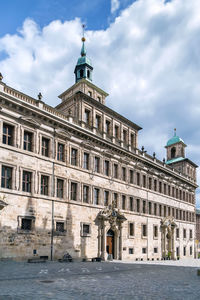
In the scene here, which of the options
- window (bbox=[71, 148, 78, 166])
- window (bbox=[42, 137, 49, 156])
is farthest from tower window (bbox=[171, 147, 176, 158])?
window (bbox=[42, 137, 49, 156])

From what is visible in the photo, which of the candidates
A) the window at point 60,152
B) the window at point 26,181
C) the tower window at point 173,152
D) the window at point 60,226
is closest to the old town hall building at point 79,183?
the window at point 26,181

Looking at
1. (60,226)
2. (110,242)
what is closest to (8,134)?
(60,226)

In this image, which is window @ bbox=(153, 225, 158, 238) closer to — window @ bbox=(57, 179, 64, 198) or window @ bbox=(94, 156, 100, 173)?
window @ bbox=(94, 156, 100, 173)

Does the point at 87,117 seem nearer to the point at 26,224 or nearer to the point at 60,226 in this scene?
the point at 60,226

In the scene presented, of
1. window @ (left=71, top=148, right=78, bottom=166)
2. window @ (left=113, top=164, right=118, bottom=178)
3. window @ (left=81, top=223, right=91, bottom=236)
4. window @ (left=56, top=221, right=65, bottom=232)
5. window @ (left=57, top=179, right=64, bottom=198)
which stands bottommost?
window @ (left=81, top=223, right=91, bottom=236)

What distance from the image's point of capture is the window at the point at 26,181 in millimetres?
26578

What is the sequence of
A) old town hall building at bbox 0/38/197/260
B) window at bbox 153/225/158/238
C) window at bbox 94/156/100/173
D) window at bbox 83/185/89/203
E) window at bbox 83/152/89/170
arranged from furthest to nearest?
window at bbox 153/225/158/238, window at bbox 94/156/100/173, window at bbox 83/152/89/170, window at bbox 83/185/89/203, old town hall building at bbox 0/38/197/260

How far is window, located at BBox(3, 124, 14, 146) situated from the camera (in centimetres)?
2583

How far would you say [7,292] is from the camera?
11.3m

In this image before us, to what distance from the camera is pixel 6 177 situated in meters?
25.2

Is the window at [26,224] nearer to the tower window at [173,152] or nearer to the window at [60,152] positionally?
the window at [60,152]

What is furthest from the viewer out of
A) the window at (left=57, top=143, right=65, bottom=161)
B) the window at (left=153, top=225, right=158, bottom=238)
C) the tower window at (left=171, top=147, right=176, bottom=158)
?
the tower window at (left=171, top=147, right=176, bottom=158)

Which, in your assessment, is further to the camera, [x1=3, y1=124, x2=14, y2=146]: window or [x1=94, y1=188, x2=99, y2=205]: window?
[x1=94, y1=188, x2=99, y2=205]: window

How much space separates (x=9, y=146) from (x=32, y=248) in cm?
854
